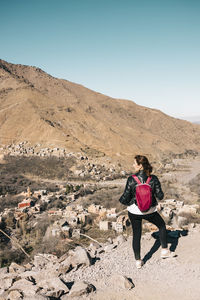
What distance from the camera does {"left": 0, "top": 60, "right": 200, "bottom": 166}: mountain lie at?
47.3 metres

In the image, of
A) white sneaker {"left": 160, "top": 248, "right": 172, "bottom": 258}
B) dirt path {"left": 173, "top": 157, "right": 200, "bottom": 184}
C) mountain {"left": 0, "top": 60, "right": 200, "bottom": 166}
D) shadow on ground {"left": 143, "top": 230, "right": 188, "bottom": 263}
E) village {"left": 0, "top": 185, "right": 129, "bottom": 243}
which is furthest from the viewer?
mountain {"left": 0, "top": 60, "right": 200, "bottom": 166}

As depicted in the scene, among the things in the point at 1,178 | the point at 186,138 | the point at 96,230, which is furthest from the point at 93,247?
the point at 186,138

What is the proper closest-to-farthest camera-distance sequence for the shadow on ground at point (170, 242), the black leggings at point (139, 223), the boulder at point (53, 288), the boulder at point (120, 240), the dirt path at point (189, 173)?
the boulder at point (53, 288) < the black leggings at point (139, 223) < the shadow on ground at point (170, 242) < the boulder at point (120, 240) < the dirt path at point (189, 173)

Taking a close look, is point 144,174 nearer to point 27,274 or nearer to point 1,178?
point 27,274

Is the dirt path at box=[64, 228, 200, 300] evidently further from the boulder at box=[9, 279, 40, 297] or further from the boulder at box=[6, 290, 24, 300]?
the boulder at box=[6, 290, 24, 300]

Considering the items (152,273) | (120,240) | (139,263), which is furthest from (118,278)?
(120,240)

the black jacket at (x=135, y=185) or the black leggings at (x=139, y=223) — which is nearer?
the black jacket at (x=135, y=185)

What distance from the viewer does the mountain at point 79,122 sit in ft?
155

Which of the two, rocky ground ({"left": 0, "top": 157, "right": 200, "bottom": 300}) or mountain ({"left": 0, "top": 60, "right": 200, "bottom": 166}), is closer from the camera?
rocky ground ({"left": 0, "top": 157, "right": 200, "bottom": 300})

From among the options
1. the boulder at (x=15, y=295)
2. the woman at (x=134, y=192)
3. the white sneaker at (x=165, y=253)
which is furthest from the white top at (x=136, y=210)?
the boulder at (x=15, y=295)

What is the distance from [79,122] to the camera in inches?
2169

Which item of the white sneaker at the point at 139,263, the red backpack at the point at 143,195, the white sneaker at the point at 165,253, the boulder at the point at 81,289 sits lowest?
the boulder at the point at 81,289

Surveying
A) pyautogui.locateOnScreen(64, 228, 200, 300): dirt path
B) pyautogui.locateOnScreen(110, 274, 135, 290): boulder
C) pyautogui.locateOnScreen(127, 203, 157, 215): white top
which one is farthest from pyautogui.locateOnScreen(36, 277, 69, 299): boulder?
pyautogui.locateOnScreen(127, 203, 157, 215): white top

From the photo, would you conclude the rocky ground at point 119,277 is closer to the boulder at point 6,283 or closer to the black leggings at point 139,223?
the boulder at point 6,283
